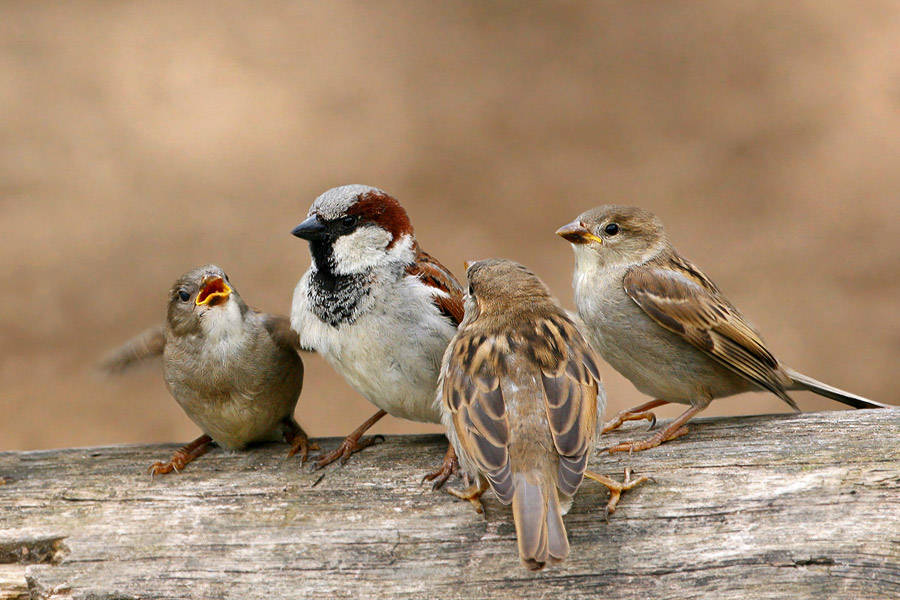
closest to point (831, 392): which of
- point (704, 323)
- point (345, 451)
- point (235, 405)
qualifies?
point (704, 323)

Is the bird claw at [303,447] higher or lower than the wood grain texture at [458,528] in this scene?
higher

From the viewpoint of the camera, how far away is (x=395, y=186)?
15.6ft

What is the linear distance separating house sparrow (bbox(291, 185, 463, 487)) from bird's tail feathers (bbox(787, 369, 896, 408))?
1058 millimetres

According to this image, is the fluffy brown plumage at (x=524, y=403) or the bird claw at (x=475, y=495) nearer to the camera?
the fluffy brown plumage at (x=524, y=403)

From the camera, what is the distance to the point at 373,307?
101 inches

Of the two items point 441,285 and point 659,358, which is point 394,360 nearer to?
point 441,285

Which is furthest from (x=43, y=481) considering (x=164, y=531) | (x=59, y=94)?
(x=59, y=94)

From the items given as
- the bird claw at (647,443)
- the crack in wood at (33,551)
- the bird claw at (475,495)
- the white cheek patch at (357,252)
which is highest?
the white cheek patch at (357,252)

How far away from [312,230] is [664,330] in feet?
3.42

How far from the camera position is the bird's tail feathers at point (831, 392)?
2701 millimetres

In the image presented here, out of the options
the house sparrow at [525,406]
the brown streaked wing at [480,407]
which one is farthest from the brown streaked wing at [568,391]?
the brown streaked wing at [480,407]

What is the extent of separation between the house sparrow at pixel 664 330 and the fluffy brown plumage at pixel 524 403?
333 millimetres

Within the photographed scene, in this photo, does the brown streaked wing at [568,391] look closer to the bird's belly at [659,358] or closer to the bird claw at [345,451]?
the bird's belly at [659,358]

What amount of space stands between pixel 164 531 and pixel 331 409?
84.6 inches
